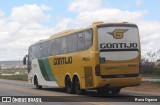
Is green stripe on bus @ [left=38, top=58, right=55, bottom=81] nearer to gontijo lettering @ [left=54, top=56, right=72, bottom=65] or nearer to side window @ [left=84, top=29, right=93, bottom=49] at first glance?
gontijo lettering @ [left=54, top=56, right=72, bottom=65]

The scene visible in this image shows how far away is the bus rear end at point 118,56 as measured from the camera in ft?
66.9

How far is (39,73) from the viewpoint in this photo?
2933 cm

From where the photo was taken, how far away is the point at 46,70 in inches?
1093

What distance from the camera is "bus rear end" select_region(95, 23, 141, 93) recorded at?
2041cm

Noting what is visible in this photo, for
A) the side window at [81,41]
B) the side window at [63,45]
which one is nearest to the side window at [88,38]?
the side window at [81,41]

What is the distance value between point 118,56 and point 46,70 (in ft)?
27.0

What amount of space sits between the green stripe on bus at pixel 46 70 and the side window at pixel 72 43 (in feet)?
12.7

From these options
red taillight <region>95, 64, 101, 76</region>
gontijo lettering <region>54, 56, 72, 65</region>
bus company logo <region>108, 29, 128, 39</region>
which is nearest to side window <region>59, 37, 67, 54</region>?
gontijo lettering <region>54, 56, 72, 65</region>

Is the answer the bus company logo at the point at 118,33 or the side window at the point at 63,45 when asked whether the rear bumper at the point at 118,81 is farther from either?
the side window at the point at 63,45

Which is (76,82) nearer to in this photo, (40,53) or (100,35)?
(100,35)

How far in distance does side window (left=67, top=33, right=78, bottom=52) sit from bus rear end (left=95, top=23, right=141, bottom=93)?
2.41m

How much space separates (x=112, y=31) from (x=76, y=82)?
3.77 meters

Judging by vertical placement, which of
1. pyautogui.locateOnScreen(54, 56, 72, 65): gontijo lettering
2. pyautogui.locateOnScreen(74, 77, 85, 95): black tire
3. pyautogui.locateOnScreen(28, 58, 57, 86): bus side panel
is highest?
pyautogui.locateOnScreen(54, 56, 72, 65): gontijo lettering

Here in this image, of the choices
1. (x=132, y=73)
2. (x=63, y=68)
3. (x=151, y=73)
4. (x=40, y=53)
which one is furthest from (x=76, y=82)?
(x=151, y=73)
